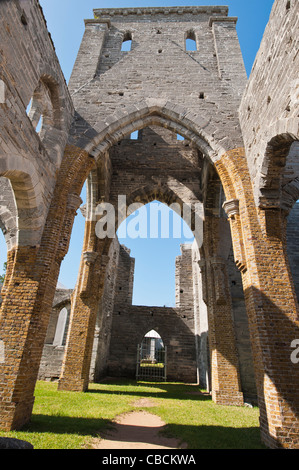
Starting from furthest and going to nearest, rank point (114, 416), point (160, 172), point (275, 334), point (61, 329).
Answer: point (61, 329), point (160, 172), point (114, 416), point (275, 334)

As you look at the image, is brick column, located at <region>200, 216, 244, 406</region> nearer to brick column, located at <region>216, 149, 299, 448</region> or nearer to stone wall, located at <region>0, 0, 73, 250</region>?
brick column, located at <region>216, 149, 299, 448</region>

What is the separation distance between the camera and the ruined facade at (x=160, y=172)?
4.80 meters

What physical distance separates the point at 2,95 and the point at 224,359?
9145 mm

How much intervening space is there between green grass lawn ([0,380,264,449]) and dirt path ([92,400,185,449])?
0.19m

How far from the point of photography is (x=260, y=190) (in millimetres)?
6020

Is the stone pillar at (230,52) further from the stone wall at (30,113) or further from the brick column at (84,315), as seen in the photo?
the brick column at (84,315)

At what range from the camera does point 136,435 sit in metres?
4.88

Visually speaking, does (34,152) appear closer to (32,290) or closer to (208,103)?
(32,290)

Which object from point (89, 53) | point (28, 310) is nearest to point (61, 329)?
point (28, 310)

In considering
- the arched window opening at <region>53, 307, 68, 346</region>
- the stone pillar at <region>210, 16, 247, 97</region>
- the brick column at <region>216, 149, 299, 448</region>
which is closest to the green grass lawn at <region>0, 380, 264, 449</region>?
the brick column at <region>216, 149, 299, 448</region>

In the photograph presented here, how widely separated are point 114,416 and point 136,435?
49.5 inches

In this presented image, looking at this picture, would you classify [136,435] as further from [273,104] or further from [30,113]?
[30,113]

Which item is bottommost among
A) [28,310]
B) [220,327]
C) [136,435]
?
[136,435]

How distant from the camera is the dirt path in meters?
4.28
